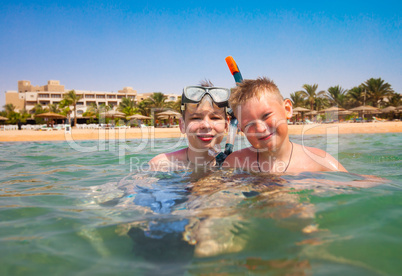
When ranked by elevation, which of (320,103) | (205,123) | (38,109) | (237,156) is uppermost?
(320,103)

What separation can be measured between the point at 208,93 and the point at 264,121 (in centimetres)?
91

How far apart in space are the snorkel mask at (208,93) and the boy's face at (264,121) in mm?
602

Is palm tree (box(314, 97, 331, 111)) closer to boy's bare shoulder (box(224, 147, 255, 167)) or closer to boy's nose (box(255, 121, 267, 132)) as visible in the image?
boy's bare shoulder (box(224, 147, 255, 167))

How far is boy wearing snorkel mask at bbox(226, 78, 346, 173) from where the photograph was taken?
2361 millimetres

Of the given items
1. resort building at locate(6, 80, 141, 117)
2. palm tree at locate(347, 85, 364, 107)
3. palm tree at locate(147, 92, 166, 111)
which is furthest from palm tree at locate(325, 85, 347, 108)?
resort building at locate(6, 80, 141, 117)

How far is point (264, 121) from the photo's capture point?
2.35 metres

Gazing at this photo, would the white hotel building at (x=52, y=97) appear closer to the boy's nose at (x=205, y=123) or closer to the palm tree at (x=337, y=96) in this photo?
the palm tree at (x=337, y=96)

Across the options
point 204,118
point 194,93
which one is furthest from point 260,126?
point 194,93

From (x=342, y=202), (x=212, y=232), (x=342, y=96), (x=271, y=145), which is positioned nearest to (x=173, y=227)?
(x=212, y=232)

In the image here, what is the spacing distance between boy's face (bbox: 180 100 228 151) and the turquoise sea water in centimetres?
67

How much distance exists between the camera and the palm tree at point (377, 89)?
1795 inches

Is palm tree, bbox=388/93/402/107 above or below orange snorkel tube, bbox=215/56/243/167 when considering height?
above

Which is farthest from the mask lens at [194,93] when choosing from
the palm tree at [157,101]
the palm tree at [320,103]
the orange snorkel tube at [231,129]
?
the palm tree at [320,103]

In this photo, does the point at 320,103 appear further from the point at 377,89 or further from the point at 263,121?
the point at 263,121
